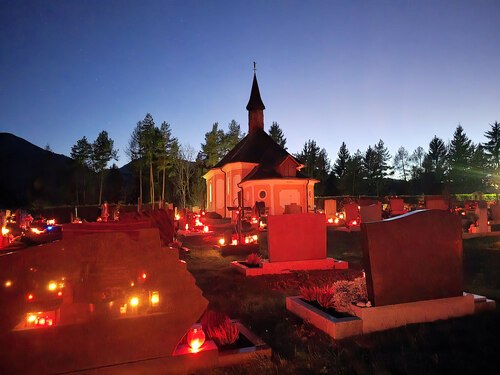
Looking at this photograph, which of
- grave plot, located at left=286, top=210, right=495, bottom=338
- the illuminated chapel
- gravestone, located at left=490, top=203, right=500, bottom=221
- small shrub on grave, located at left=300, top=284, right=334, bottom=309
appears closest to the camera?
grave plot, located at left=286, top=210, right=495, bottom=338

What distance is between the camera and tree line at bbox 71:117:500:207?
55.5 m

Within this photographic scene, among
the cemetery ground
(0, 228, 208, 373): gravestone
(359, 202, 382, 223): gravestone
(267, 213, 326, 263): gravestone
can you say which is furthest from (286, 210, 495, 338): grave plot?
(359, 202, 382, 223): gravestone

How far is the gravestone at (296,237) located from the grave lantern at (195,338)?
5.92 meters

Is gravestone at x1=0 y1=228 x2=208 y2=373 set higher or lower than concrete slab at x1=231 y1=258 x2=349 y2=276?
higher

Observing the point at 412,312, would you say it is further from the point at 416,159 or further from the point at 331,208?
the point at 416,159

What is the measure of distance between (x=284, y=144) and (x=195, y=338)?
79045mm

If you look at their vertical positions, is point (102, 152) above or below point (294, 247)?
above

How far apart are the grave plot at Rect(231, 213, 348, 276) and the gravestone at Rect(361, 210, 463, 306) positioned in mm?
4590

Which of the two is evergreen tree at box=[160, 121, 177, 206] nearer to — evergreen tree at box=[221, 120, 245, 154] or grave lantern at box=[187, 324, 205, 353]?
evergreen tree at box=[221, 120, 245, 154]

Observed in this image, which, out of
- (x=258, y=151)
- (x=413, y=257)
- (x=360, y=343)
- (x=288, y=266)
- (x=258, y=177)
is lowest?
(x=360, y=343)

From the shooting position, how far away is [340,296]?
6133 millimetres

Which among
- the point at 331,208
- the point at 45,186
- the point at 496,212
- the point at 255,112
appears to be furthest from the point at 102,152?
the point at 496,212

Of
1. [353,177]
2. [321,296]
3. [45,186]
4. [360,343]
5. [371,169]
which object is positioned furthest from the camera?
[371,169]

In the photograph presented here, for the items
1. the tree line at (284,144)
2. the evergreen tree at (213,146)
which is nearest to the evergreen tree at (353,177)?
the tree line at (284,144)
